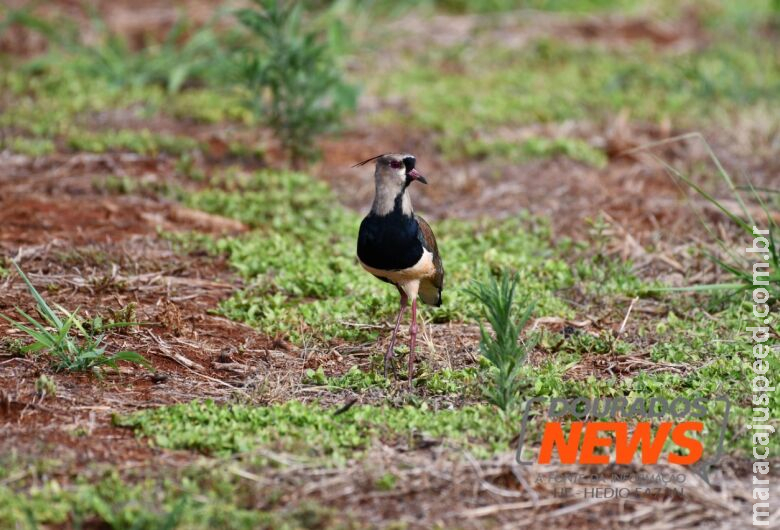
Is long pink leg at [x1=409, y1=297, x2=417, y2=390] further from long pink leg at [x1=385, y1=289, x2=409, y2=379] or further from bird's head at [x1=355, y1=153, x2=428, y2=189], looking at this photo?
bird's head at [x1=355, y1=153, x2=428, y2=189]

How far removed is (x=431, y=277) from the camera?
5195 millimetres

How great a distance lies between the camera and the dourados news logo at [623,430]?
4074 mm

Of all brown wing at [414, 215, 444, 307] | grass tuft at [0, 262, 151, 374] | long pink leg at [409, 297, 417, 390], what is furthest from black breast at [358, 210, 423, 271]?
grass tuft at [0, 262, 151, 374]

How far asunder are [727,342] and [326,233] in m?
2.78

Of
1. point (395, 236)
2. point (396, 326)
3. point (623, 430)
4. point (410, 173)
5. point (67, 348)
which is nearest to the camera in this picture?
point (623, 430)

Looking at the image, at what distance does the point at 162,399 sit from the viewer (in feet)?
15.1

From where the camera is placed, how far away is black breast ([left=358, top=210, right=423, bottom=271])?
4844 millimetres

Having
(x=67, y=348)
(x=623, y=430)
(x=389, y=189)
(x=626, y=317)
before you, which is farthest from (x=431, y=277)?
(x=67, y=348)

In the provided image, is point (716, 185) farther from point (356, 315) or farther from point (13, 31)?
point (13, 31)

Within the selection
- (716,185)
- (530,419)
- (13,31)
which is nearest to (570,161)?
(716,185)

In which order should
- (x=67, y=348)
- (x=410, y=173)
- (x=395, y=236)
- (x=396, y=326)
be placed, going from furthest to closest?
(x=396, y=326) → (x=410, y=173) → (x=395, y=236) → (x=67, y=348)

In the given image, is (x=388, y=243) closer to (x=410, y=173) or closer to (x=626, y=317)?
(x=410, y=173)

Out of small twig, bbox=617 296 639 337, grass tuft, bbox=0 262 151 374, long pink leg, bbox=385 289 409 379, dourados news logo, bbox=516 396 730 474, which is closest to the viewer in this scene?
dourados news logo, bbox=516 396 730 474

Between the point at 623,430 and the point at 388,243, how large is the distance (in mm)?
1342
